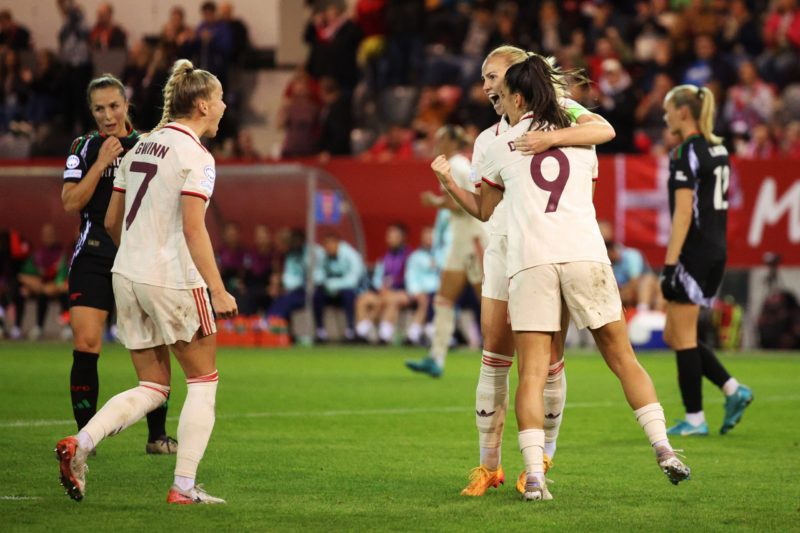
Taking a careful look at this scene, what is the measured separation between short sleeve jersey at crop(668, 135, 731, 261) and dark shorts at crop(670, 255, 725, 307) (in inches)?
2.0

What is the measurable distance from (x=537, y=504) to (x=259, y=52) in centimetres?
2061

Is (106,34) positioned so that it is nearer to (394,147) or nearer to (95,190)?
(394,147)

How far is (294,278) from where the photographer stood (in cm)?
2169

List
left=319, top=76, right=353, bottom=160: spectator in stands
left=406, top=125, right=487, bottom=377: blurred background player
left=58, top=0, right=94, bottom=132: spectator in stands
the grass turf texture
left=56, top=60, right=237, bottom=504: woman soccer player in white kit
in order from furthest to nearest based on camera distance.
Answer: left=58, top=0, right=94, bottom=132: spectator in stands
left=319, top=76, right=353, bottom=160: spectator in stands
left=406, top=125, right=487, bottom=377: blurred background player
left=56, top=60, right=237, bottom=504: woman soccer player in white kit
the grass turf texture

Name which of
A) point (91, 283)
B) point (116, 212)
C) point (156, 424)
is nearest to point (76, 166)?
point (91, 283)

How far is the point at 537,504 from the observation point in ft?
22.1

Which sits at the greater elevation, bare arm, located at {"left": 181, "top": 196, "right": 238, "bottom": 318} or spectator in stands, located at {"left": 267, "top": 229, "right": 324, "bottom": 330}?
bare arm, located at {"left": 181, "top": 196, "right": 238, "bottom": 318}

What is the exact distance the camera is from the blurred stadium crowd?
2111cm

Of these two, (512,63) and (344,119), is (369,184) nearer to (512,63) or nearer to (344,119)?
(344,119)

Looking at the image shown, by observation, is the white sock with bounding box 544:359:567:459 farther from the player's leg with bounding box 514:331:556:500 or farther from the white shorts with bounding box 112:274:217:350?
the white shorts with bounding box 112:274:217:350

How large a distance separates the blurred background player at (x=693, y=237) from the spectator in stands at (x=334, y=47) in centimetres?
1488

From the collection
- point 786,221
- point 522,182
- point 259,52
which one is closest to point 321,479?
point 522,182

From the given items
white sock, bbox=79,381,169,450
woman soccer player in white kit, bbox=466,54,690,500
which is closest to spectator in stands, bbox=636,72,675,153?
woman soccer player in white kit, bbox=466,54,690,500

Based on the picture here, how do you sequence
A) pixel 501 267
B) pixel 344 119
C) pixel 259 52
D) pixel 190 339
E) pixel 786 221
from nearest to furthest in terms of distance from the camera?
pixel 190 339, pixel 501 267, pixel 786 221, pixel 344 119, pixel 259 52
